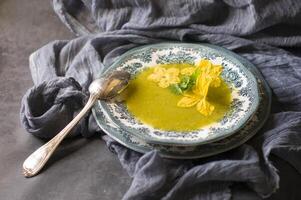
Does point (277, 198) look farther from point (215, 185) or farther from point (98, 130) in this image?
point (98, 130)

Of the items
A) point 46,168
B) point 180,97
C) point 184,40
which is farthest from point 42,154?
point 184,40

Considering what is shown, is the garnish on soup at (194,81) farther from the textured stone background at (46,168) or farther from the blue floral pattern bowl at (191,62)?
the textured stone background at (46,168)

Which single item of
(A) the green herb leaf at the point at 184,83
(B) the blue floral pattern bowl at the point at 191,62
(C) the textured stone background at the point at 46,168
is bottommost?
(C) the textured stone background at the point at 46,168

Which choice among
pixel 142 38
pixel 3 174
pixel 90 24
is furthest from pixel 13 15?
pixel 3 174

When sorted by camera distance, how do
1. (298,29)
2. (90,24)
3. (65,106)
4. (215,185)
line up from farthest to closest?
(90,24), (298,29), (65,106), (215,185)

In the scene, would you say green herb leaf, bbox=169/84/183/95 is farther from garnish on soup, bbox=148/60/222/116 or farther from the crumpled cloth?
the crumpled cloth

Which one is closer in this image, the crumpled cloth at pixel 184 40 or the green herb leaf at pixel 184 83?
the crumpled cloth at pixel 184 40

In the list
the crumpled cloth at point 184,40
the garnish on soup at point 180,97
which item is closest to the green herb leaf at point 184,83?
the garnish on soup at point 180,97
